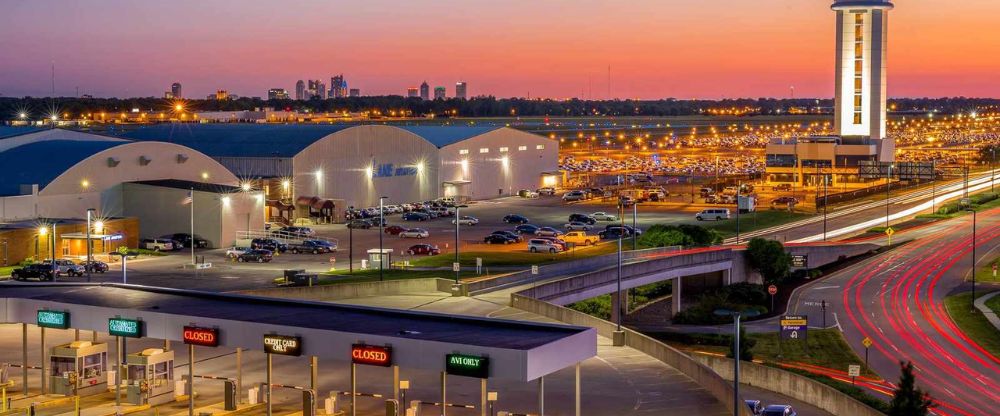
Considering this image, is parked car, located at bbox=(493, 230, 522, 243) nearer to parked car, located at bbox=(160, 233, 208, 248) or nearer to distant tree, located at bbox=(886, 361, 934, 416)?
parked car, located at bbox=(160, 233, 208, 248)

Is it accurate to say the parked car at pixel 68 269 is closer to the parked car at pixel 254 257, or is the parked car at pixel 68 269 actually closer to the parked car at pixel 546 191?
the parked car at pixel 254 257

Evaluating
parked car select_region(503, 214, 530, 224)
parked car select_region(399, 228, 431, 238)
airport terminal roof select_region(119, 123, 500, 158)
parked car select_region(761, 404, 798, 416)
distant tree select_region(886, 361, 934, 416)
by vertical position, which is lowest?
parked car select_region(761, 404, 798, 416)

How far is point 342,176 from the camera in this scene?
345 ft

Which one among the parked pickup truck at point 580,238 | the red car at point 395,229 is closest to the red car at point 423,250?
the red car at point 395,229

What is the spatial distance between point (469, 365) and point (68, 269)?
148 feet

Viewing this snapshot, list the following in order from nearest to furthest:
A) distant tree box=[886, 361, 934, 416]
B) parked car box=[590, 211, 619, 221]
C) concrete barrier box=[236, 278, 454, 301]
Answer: distant tree box=[886, 361, 934, 416] → concrete barrier box=[236, 278, 454, 301] → parked car box=[590, 211, 619, 221]

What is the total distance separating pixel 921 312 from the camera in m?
68.0

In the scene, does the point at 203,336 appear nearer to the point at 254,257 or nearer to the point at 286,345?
the point at 286,345

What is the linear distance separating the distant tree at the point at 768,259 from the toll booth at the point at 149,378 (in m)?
53.4

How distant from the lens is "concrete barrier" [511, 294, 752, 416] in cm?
3494

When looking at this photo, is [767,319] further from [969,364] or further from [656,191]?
[656,191]

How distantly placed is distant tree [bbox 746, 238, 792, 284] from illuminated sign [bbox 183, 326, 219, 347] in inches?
2160

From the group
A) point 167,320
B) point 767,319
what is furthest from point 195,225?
point 167,320

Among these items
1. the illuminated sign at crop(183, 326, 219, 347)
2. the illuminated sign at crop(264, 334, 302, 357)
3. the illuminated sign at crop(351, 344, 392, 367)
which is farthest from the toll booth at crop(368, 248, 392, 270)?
the illuminated sign at crop(351, 344, 392, 367)
